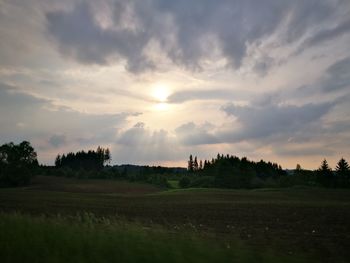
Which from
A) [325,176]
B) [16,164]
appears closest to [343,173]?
[325,176]

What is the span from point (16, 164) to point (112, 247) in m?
98.9

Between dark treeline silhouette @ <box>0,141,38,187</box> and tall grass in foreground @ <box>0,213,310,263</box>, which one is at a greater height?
dark treeline silhouette @ <box>0,141,38,187</box>

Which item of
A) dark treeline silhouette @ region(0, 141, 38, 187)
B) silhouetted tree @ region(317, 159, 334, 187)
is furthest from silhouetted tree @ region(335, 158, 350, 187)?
dark treeline silhouette @ region(0, 141, 38, 187)

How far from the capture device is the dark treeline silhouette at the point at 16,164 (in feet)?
316

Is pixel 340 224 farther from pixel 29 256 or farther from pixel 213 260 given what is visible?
pixel 29 256

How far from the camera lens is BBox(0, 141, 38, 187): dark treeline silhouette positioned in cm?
9625

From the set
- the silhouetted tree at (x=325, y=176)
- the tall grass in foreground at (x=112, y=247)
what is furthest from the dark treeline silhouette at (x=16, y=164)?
the tall grass in foreground at (x=112, y=247)

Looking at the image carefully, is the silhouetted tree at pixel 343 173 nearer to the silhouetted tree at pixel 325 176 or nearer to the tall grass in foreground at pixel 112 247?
the silhouetted tree at pixel 325 176

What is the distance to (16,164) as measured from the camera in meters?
97.4

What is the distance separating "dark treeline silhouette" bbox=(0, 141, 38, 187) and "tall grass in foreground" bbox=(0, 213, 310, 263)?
3737 inches

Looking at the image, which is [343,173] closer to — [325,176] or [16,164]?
[325,176]

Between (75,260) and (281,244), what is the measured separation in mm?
10714

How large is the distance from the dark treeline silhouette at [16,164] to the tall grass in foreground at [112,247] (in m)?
94.9

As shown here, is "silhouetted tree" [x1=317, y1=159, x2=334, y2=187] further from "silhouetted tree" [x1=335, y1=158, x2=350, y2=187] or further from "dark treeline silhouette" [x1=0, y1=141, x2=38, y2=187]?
"dark treeline silhouette" [x1=0, y1=141, x2=38, y2=187]
